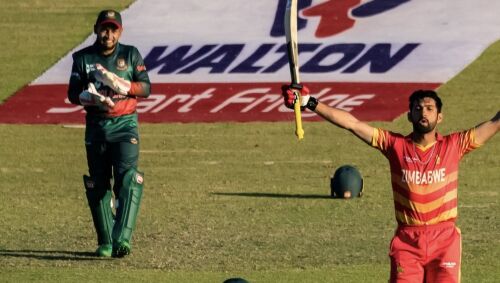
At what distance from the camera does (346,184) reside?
775 inches

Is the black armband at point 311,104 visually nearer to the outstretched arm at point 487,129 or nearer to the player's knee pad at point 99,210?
the outstretched arm at point 487,129

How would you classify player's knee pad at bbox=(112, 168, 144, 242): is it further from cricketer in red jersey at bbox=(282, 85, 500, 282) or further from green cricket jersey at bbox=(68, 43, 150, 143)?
cricketer in red jersey at bbox=(282, 85, 500, 282)

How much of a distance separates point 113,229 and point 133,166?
71 cm

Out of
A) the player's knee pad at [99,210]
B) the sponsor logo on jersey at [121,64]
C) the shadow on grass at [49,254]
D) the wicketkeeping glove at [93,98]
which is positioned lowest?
the shadow on grass at [49,254]

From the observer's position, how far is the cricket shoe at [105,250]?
52.1ft

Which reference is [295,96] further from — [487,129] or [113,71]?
[113,71]

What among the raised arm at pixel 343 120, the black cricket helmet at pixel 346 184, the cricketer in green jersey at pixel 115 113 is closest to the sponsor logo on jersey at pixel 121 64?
the cricketer in green jersey at pixel 115 113

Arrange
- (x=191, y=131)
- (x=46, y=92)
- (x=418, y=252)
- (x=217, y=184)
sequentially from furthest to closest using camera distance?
(x=46, y=92), (x=191, y=131), (x=217, y=184), (x=418, y=252)

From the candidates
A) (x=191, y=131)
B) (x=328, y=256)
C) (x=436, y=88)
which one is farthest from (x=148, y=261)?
(x=436, y=88)

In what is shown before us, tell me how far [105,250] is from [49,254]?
71cm

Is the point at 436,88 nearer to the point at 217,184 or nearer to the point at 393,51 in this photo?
the point at 393,51

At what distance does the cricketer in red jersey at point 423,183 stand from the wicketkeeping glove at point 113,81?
3.70m

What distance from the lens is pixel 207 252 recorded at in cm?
1622

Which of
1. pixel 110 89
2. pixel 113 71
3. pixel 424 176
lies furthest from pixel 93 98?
pixel 424 176
